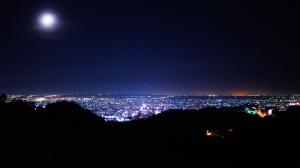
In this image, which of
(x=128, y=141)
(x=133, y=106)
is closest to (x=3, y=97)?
(x=128, y=141)

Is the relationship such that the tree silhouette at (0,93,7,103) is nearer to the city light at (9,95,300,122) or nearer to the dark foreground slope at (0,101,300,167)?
the dark foreground slope at (0,101,300,167)

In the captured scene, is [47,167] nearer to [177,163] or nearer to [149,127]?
[177,163]

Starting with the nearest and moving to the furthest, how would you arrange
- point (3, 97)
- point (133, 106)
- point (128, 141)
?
point (128, 141) < point (3, 97) < point (133, 106)

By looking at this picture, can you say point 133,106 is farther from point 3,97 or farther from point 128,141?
point 128,141

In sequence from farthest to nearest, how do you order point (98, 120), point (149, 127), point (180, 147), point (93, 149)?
point (149, 127)
point (98, 120)
point (180, 147)
point (93, 149)

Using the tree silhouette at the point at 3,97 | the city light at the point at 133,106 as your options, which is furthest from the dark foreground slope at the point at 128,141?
the city light at the point at 133,106

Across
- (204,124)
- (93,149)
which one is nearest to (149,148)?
(93,149)

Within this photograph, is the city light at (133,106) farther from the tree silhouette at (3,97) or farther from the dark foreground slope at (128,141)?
the dark foreground slope at (128,141)

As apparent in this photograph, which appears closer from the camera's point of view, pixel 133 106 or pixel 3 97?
pixel 3 97

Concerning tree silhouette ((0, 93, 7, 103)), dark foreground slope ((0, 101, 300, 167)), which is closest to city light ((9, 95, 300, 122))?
tree silhouette ((0, 93, 7, 103))
